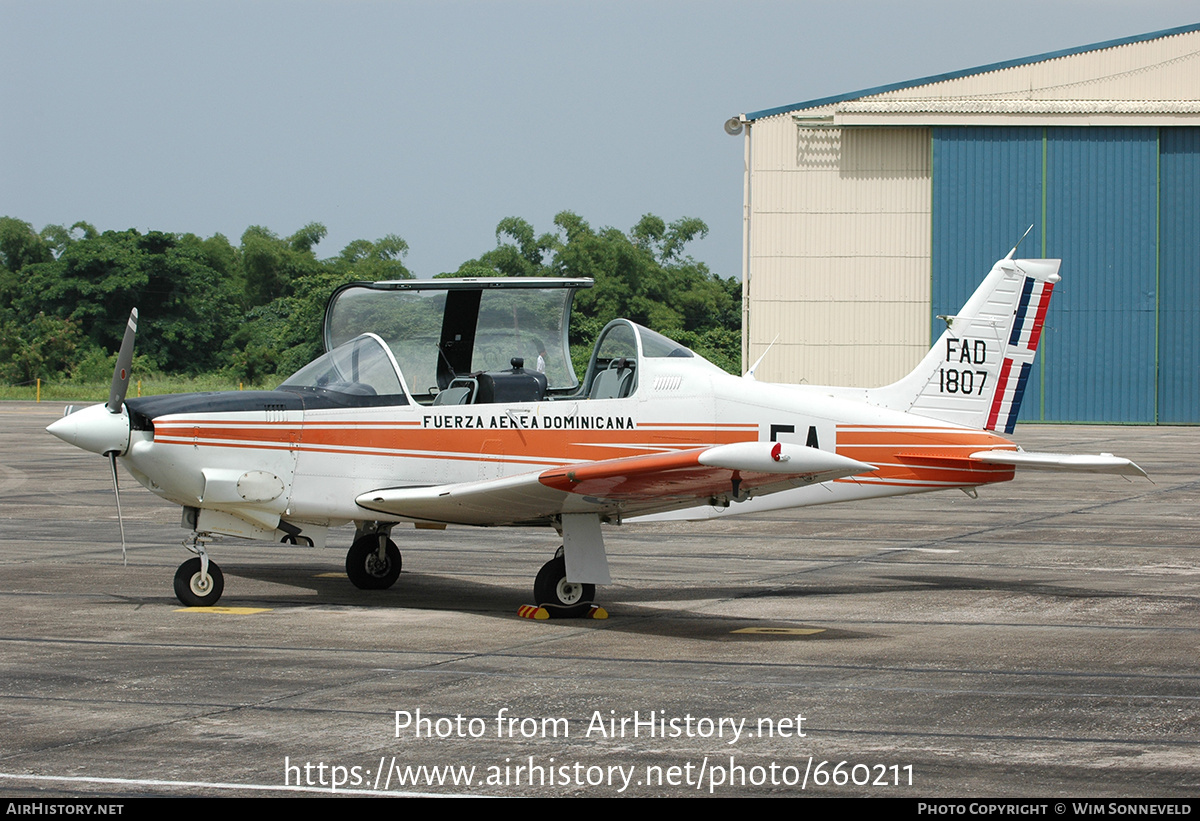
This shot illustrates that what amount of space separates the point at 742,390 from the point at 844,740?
15.6 feet

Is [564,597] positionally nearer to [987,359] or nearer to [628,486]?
[628,486]

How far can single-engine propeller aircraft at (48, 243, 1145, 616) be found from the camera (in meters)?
9.45

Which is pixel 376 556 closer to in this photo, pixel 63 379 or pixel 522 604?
pixel 522 604

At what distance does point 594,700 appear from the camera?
7.00 meters

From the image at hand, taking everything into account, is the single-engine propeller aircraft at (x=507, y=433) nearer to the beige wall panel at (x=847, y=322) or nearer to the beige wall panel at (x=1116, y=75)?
the beige wall panel at (x=847, y=322)

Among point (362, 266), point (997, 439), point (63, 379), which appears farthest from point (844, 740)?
point (362, 266)

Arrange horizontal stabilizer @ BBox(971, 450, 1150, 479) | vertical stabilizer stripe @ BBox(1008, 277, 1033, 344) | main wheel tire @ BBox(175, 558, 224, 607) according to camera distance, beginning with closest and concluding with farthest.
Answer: horizontal stabilizer @ BBox(971, 450, 1150, 479), main wheel tire @ BBox(175, 558, 224, 607), vertical stabilizer stripe @ BBox(1008, 277, 1033, 344)

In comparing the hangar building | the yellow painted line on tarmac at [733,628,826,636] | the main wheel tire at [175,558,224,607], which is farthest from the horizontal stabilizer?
the hangar building

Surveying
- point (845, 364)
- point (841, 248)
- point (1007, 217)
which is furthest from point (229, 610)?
point (1007, 217)

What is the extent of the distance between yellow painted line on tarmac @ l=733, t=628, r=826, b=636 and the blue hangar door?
113 feet

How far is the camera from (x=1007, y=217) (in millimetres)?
42344

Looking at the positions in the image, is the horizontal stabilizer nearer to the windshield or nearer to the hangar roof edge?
the windshield

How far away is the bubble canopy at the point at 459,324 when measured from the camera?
1066 centimetres

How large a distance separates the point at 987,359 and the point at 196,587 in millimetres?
7079
